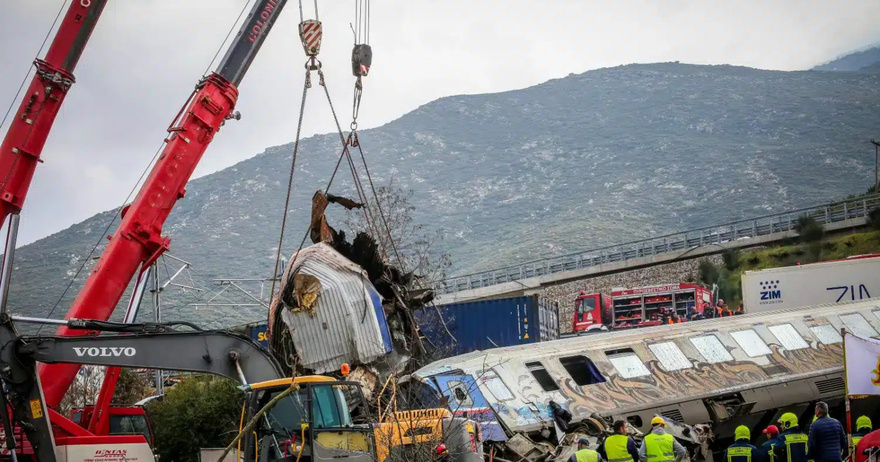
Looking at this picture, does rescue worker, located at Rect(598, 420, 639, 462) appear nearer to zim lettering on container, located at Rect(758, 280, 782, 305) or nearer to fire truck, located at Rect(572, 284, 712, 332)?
zim lettering on container, located at Rect(758, 280, 782, 305)

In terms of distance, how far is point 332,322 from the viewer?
19.8 meters

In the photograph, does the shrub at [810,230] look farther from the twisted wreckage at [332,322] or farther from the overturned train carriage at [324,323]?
the overturned train carriage at [324,323]

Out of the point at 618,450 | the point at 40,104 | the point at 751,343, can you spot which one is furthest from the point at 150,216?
the point at 751,343

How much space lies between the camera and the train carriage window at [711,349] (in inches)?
822

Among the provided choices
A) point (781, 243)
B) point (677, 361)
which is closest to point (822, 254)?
point (781, 243)

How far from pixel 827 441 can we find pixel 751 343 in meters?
7.35

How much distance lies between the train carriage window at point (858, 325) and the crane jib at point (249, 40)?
1554 cm

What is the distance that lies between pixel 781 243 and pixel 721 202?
12743 cm

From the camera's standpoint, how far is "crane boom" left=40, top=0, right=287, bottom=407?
17.2 m

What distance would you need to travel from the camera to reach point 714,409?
19516 mm

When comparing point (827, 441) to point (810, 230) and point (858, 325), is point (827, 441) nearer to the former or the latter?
point (858, 325)

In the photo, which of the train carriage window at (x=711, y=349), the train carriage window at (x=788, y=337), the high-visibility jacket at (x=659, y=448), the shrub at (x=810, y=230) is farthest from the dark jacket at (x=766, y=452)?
the shrub at (x=810, y=230)

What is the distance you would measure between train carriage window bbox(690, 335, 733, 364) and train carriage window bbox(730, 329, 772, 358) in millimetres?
584

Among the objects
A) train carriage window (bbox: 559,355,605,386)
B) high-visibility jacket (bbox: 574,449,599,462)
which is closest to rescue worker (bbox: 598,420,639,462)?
high-visibility jacket (bbox: 574,449,599,462)
